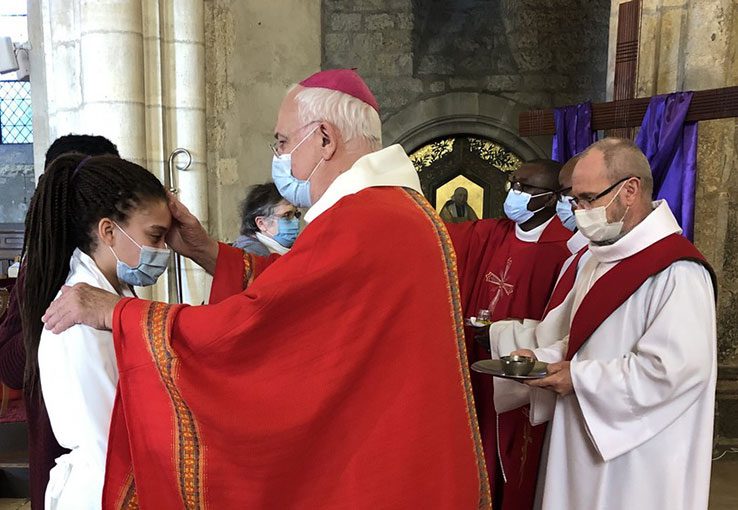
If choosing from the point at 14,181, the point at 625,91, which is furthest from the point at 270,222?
the point at 14,181

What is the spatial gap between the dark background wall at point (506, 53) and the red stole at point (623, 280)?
209 inches

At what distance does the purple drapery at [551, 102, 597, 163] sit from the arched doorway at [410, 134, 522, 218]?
338 centimetres

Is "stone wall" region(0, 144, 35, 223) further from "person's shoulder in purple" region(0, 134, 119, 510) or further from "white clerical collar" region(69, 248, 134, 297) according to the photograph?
"white clerical collar" region(69, 248, 134, 297)

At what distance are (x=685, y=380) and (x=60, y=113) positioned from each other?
409 cm

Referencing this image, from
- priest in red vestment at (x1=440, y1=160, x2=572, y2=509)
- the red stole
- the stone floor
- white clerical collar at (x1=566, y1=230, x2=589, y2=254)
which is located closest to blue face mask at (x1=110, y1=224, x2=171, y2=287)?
the red stole

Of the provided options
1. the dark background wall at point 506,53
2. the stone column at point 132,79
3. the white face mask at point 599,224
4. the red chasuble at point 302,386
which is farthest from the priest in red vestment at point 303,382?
the dark background wall at point 506,53

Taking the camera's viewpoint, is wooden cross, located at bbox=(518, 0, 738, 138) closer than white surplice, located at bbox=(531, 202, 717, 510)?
No

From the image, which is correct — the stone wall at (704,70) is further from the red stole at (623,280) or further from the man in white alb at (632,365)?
the red stole at (623,280)

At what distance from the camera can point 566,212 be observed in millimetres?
3148

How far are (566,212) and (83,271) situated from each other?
2.32 m

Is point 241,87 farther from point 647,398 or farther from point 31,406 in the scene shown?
point 647,398

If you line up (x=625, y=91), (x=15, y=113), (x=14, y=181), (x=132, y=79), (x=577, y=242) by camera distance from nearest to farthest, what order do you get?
(x=577, y=242) < (x=625, y=91) < (x=132, y=79) < (x=14, y=181) < (x=15, y=113)

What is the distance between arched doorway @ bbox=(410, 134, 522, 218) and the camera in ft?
24.1

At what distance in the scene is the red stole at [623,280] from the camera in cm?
197
